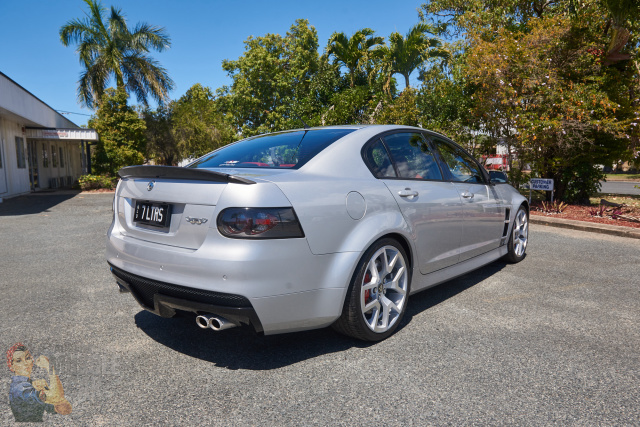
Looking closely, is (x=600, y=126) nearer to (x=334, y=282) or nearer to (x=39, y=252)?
(x=334, y=282)

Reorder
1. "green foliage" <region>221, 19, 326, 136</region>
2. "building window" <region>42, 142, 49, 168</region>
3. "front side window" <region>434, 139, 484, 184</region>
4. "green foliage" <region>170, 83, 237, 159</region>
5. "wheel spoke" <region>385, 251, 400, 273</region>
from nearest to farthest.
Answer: "wheel spoke" <region>385, 251, 400, 273</region>, "front side window" <region>434, 139, 484, 184</region>, "building window" <region>42, 142, 49, 168</region>, "green foliage" <region>221, 19, 326, 136</region>, "green foliage" <region>170, 83, 237, 159</region>

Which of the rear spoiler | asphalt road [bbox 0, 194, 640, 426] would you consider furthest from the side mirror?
the rear spoiler

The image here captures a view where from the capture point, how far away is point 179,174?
2.85 metres

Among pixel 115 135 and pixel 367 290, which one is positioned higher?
pixel 115 135

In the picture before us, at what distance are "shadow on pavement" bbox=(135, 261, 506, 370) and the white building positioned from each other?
14.7 metres

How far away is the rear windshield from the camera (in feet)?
10.8

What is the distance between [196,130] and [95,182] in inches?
844

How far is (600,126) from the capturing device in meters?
10.5

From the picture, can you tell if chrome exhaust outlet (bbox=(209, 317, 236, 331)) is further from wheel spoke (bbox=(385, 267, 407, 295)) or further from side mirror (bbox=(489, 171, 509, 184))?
side mirror (bbox=(489, 171, 509, 184))

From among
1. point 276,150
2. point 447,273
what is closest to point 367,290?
point 447,273

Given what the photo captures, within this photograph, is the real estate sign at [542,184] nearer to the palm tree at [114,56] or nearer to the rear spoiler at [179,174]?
the rear spoiler at [179,174]

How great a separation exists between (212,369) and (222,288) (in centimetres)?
63

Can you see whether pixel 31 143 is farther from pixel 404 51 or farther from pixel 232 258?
pixel 232 258

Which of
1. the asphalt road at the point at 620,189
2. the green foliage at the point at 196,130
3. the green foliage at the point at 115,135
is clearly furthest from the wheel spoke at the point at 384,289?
the green foliage at the point at 196,130
